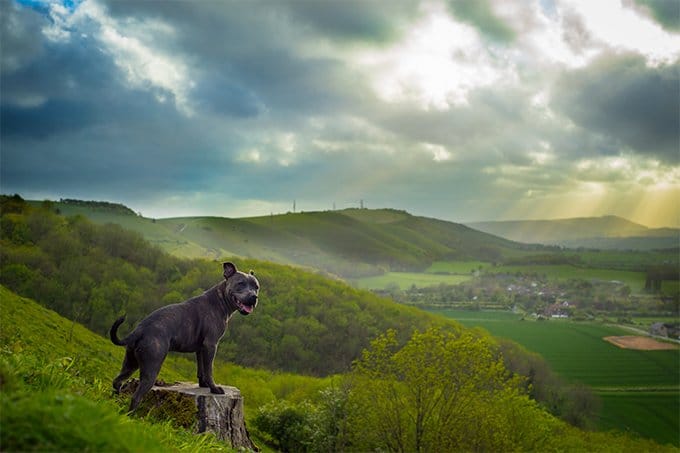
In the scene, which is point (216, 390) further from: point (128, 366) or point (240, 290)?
point (240, 290)

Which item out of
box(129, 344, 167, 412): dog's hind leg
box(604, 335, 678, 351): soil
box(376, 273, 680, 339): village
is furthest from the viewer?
box(376, 273, 680, 339): village

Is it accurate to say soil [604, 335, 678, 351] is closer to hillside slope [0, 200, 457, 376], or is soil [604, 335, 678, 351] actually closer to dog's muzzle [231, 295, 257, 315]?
hillside slope [0, 200, 457, 376]

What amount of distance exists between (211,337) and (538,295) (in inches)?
7817

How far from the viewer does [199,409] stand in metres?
12.2

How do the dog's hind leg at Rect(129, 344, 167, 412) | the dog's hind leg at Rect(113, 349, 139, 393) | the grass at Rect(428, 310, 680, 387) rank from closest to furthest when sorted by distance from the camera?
the dog's hind leg at Rect(129, 344, 167, 412)
the dog's hind leg at Rect(113, 349, 139, 393)
the grass at Rect(428, 310, 680, 387)

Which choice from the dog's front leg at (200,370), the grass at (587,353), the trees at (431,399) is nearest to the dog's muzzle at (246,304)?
the dog's front leg at (200,370)

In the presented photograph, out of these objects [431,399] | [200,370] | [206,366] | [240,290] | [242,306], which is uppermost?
[240,290]

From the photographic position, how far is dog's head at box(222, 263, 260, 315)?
11.9 m

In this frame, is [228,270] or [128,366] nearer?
[128,366]

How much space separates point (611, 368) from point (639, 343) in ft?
97.0

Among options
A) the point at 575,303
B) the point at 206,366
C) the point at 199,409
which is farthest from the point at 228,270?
the point at 575,303

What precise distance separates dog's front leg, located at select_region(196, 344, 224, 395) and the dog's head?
1.13 metres

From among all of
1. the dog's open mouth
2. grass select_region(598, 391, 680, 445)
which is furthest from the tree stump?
grass select_region(598, 391, 680, 445)

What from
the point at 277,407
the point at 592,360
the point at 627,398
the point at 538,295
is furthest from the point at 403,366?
the point at 538,295
